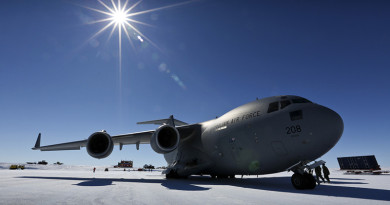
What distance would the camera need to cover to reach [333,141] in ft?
24.4

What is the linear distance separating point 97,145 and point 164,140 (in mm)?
4150

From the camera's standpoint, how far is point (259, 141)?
8.76 metres

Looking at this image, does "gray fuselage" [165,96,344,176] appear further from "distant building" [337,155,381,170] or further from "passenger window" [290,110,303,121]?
"distant building" [337,155,381,170]

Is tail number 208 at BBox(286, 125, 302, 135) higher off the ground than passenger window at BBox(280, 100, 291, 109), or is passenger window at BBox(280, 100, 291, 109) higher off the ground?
passenger window at BBox(280, 100, 291, 109)

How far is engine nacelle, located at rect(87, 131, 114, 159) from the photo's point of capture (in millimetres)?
12492

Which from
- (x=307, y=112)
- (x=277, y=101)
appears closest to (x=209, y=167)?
(x=277, y=101)

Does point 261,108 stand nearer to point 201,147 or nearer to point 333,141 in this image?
point 333,141

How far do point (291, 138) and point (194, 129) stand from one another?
7630 millimetres

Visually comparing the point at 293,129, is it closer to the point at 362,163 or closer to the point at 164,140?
the point at 164,140

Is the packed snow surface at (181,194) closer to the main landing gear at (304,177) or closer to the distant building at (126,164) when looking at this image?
the main landing gear at (304,177)

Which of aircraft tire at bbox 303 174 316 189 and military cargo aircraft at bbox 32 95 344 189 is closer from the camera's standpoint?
aircraft tire at bbox 303 174 316 189

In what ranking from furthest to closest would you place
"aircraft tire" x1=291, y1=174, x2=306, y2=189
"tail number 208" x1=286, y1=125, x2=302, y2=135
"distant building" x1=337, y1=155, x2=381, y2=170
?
"distant building" x1=337, y1=155, x2=381, y2=170, "tail number 208" x1=286, y1=125, x2=302, y2=135, "aircraft tire" x1=291, y1=174, x2=306, y2=189

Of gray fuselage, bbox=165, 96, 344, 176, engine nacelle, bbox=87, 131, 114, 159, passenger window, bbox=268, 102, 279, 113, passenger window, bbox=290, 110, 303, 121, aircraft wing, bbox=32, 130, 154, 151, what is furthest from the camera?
aircraft wing, bbox=32, 130, 154, 151

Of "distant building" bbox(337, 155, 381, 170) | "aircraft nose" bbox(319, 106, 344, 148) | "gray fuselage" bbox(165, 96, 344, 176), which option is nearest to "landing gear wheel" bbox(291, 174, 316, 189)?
"gray fuselage" bbox(165, 96, 344, 176)
